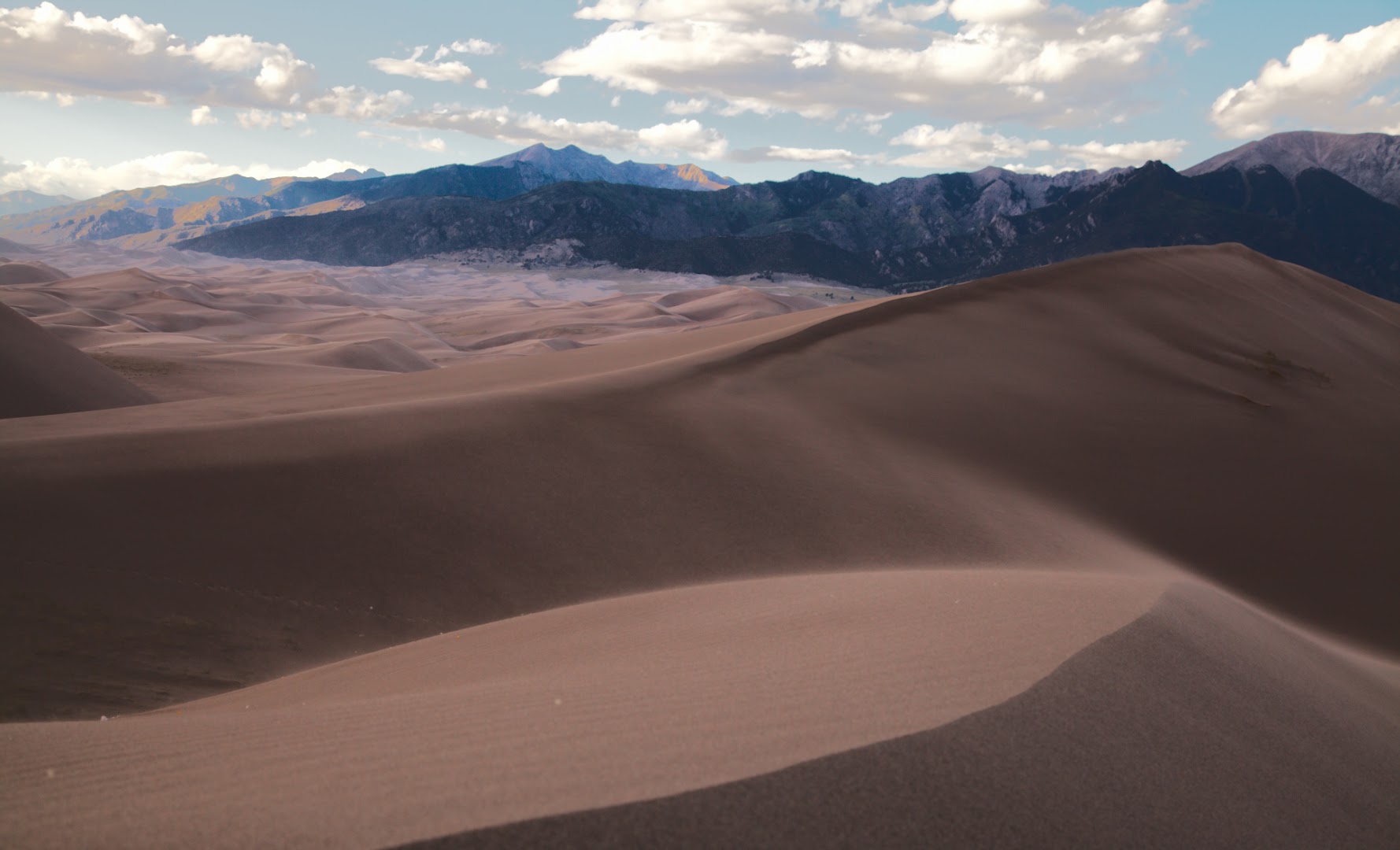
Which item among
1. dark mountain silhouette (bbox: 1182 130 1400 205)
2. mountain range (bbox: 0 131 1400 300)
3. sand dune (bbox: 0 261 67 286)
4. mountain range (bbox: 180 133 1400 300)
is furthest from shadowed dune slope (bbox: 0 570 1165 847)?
dark mountain silhouette (bbox: 1182 130 1400 205)

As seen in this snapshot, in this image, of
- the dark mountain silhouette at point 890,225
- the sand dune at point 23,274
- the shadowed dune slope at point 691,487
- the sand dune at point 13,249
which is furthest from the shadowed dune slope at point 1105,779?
the sand dune at point 13,249

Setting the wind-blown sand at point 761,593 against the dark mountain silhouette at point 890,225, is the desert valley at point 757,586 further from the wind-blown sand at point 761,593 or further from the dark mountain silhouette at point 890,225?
the dark mountain silhouette at point 890,225

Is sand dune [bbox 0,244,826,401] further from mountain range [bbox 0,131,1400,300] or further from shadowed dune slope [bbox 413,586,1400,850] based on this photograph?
mountain range [bbox 0,131,1400,300]

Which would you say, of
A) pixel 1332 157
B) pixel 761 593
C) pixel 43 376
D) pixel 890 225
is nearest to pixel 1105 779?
pixel 761 593

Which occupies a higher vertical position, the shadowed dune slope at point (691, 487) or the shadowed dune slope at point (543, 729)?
the shadowed dune slope at point (543, 729)

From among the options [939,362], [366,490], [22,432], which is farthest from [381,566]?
[939,362]

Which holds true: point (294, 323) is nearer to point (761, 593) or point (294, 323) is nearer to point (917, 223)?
point (761, 593)
